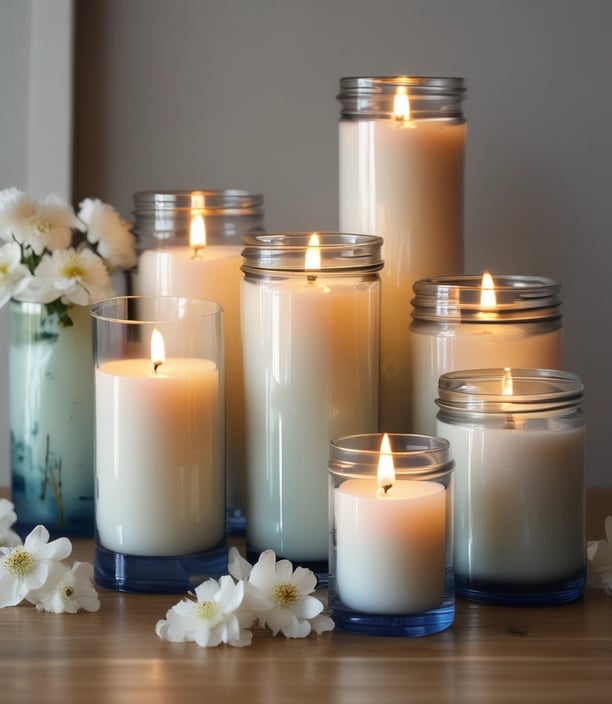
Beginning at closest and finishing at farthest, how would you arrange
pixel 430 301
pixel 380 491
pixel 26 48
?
pixel 380 491 < pixel 430 301 < pixel 26 48

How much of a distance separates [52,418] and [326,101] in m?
0.39

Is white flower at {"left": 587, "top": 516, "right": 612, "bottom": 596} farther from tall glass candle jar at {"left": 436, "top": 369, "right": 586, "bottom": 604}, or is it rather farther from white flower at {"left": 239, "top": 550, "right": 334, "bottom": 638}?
white flower at {"left": 239, "top": 550, "right": 334, "bottom": 638}

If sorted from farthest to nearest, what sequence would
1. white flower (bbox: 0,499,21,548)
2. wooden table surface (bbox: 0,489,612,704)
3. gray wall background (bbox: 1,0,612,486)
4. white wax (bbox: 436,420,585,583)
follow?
Answer: gray wall background (bbox: 1,0,612,486), white flower (bbox: 0,499,21,548), white wax (bbox: 436,420,585,583), wooden table surface (bbox: 0,489,612,704)

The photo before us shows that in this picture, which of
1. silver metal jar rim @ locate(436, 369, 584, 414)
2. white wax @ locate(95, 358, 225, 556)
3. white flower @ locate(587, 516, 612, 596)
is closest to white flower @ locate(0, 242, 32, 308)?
white wax @ locate(95, 358, 225, 556)

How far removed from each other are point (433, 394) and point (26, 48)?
0.52m

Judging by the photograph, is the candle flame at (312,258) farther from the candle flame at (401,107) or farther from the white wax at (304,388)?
the candle flame at (401,107)

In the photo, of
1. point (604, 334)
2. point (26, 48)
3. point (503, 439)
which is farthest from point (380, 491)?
point (26, 48)

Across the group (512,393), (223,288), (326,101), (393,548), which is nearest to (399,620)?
(393,548)

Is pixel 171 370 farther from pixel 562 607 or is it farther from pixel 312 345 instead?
pixel 562 607

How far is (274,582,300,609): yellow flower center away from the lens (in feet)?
2.34

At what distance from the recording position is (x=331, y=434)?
0.80 m

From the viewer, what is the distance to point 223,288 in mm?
908

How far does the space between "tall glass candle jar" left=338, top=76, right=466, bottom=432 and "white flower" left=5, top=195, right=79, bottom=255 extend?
216mm

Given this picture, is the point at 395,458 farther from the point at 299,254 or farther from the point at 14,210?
the point at 14,210
